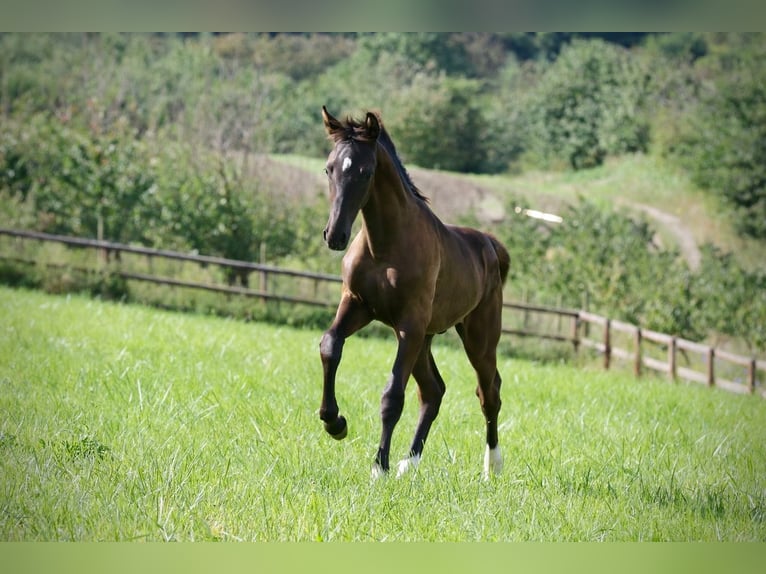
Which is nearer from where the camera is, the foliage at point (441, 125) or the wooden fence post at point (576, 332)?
the wooden fence post at point (576, 332)

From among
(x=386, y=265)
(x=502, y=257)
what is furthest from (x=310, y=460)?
(x=502, y=257)

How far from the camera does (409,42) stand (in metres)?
24.5

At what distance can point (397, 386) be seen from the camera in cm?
400

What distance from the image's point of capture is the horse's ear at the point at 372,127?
12.2 feet

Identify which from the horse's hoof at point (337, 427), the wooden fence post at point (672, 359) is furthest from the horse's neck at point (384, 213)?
the wooden fence post at point (672, 359)

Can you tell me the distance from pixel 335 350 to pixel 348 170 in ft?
2.48

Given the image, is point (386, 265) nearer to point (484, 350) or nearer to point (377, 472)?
point (377, 472)

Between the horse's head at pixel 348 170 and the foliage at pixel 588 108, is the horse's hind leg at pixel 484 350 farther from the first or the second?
the foliage at pixel 588 108

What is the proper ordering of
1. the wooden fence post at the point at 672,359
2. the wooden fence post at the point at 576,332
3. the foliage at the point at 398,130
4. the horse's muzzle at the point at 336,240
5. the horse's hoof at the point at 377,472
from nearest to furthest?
the horse's muzzle at the point at 336,240, the horse's hoof at the point at 377,472, the wooden fence post at the point at 672,359, the wooden fence post at the point at 576,332, the foliage at the point at 398,130

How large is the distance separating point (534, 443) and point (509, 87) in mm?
21353

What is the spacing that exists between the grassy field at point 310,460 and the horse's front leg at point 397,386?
5.4 inches

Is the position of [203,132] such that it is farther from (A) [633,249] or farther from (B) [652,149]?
(B) [652,149]

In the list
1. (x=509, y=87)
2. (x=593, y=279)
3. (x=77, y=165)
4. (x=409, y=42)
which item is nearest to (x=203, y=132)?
(x=77, y=165)

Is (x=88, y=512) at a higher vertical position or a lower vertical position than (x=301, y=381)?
higher
